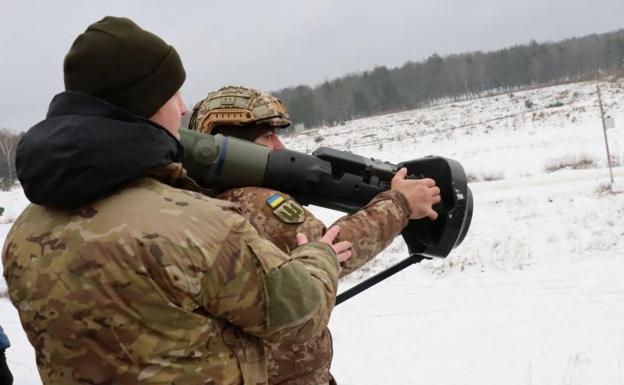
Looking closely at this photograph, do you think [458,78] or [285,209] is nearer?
[285,209]

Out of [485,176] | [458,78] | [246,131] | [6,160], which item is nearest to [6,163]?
[6,160]

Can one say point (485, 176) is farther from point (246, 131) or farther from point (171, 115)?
point (171, 115)

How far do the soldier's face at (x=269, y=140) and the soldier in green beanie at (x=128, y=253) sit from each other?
0.95 m

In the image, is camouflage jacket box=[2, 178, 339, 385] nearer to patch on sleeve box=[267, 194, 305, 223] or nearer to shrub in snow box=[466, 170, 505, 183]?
patch on sleeve box=[267, 194, 305, 223]

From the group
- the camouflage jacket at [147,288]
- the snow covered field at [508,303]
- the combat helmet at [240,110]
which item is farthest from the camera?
the snow covered field at [508,303]

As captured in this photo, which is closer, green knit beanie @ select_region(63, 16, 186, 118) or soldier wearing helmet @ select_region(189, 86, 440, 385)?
green knit beanie @ select_region(63, 16, 186, 118)

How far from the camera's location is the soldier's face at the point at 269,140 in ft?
7.55

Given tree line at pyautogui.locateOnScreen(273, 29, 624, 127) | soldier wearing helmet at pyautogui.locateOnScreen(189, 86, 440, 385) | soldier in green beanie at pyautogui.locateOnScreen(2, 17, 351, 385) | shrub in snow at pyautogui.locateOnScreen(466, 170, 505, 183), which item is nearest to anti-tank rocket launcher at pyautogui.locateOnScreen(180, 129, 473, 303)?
soldier wearing helmet at pyautogui.locateOnScreen(189, 86, 440, 385)

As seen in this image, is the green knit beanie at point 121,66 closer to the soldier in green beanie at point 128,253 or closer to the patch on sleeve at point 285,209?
the soldier in green beanie at point 128,253

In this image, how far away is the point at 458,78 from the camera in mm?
80875

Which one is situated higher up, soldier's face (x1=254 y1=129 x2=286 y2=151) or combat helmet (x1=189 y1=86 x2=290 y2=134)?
combat helmet (x1=189 y1=86 x2=290 y2=134)

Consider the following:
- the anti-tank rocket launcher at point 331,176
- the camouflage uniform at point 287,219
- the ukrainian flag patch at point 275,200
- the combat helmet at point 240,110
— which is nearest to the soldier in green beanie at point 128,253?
the camouflage uniform at point 287,219

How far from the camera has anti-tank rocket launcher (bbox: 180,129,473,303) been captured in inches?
83.2

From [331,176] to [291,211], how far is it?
0.33 meters
